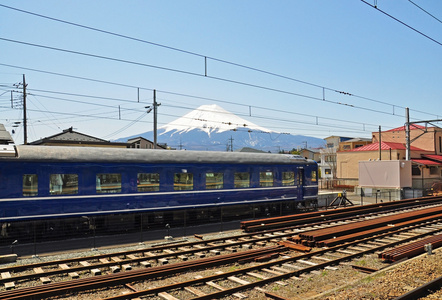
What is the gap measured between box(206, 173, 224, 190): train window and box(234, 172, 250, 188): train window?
0.94 metres

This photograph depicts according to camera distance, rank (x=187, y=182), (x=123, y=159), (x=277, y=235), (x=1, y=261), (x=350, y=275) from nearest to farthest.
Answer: (x=350, y=275)
(x=1, y=261)
(x=277, y=235)
(x=123, y=159)
(x=187, y=182)

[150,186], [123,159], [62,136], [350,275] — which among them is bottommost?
[350,275]

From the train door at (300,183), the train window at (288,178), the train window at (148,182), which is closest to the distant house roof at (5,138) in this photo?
the train window at (148,182)

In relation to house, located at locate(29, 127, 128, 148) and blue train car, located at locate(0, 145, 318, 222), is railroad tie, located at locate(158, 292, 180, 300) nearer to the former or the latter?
blue train car, located at locate(0, 145, 318, 222)

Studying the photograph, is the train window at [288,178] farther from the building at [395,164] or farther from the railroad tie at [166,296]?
the railroad tie at [166,296]

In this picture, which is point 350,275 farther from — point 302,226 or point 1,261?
point 1,261

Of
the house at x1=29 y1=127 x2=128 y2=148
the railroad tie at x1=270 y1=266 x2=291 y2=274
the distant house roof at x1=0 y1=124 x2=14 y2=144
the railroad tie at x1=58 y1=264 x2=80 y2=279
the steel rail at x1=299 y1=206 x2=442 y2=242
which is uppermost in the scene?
the house at x1=29 y1=127 x2=128 y2=148

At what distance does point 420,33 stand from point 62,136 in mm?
37252

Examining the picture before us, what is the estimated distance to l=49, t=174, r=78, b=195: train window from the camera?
52.4ft

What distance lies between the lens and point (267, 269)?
430 inches

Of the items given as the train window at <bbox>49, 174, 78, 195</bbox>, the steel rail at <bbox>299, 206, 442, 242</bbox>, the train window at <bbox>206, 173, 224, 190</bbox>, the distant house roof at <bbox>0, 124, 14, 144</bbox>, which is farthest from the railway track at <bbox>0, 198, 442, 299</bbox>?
the distant house roof at <bbox>0, 124, 14, 144</bbox>

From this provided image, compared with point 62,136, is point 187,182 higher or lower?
lower

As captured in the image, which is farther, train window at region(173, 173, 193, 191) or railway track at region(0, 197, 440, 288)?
train window at region(173, 173, 193, 191)

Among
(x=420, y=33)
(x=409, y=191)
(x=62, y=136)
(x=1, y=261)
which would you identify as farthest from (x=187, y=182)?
(x=62, y=136)
